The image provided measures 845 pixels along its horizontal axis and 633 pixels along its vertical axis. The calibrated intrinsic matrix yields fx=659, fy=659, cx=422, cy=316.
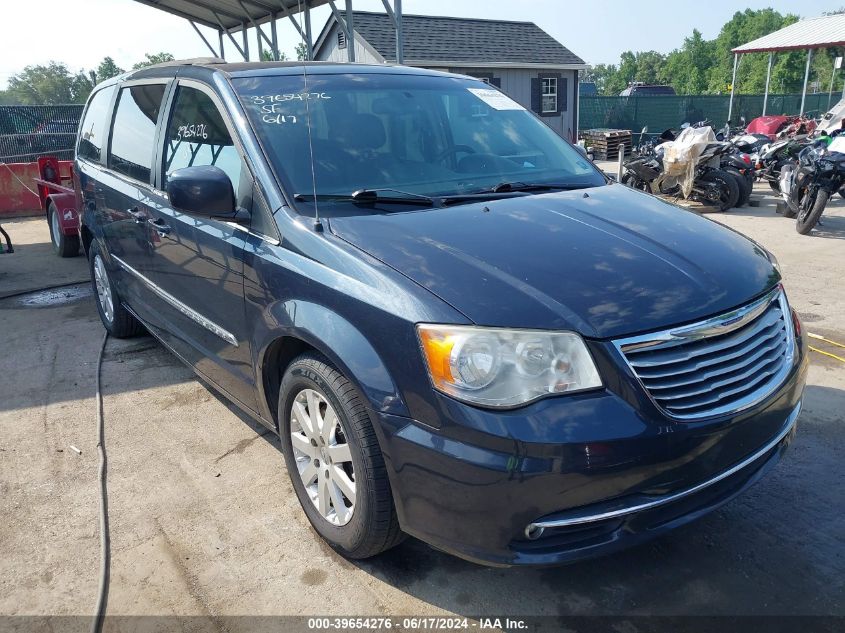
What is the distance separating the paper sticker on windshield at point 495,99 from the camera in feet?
12.2

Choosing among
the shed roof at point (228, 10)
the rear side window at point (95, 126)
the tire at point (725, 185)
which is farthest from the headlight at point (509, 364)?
the shed roof at point (228, 10)

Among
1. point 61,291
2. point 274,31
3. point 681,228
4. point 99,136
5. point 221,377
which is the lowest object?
point 61,291

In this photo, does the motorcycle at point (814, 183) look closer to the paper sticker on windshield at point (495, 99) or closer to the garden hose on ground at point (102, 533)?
the paper sticker on windshield at point (495, 99)

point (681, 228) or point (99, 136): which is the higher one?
point (99, 136)

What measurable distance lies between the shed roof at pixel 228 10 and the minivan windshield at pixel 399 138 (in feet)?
27.4

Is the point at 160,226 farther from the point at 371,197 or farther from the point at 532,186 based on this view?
the point at 532,186

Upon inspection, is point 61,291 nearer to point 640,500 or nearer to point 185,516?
point 185,516

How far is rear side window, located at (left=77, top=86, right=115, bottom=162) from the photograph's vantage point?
4758mm

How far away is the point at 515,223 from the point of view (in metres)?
2.60

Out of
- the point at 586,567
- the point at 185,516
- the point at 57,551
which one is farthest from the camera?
the point at 185,516

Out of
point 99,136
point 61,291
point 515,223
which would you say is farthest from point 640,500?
point 61,291

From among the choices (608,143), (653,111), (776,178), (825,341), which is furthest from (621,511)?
(653,111)

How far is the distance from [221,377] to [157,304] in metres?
0.94

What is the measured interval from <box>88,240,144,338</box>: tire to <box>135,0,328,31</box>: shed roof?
720 centimetres
